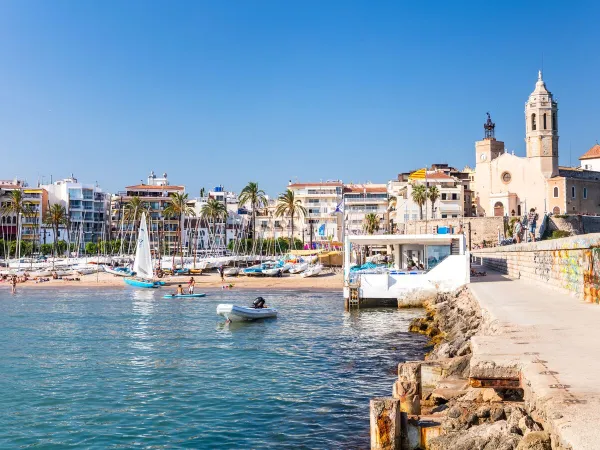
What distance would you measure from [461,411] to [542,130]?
9715 cm

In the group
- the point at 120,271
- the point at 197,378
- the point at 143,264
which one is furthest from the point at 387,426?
the point at 120,271

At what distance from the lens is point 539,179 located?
3976 inches

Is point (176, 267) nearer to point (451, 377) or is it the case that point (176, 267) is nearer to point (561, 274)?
point (561, 274)

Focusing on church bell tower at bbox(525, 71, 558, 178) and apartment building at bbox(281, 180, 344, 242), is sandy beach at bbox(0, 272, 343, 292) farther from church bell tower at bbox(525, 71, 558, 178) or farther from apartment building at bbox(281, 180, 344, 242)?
apartment building at bbox(281, 180, 344, 242)

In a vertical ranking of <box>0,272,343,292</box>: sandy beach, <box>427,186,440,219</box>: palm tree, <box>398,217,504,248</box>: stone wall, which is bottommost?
<box>0,272,343,292</box>: sandy beach

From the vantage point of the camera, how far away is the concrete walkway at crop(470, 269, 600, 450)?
8.64 meters

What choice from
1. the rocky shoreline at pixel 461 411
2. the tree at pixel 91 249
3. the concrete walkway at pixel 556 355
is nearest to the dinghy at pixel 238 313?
the concrete walkway at pixel 556 355

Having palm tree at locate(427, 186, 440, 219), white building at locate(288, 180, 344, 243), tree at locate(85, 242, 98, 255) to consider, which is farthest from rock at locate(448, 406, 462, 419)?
white building at locate(288, 180, 344, 243)

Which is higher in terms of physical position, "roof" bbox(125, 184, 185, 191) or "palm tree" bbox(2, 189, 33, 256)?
"roof" bbox(125, 184, 185, 191)

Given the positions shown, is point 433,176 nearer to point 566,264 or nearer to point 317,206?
point 317,206

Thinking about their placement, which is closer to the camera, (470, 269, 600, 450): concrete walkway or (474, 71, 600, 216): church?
(470, 269, 600, 450): concrete walkway

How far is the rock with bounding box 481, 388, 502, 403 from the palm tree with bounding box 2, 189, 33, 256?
110 m

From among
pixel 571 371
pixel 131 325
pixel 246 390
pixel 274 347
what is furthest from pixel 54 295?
pixel 571 371

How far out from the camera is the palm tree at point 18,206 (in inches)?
4673
